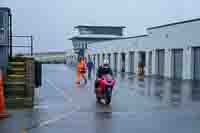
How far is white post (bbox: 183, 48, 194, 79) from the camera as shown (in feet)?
105

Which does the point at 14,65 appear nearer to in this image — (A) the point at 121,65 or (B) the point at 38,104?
(B) the point at 38,104

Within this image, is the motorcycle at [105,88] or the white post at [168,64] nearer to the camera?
the motorcycle at [105,88]

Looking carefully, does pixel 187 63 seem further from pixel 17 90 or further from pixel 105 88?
pixel 17 90

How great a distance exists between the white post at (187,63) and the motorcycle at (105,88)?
1805 centimetres

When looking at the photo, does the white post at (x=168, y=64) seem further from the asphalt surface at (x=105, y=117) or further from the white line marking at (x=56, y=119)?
the white line marking at (x=56, y=119)

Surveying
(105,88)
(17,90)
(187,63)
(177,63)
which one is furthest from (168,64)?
(17,90)

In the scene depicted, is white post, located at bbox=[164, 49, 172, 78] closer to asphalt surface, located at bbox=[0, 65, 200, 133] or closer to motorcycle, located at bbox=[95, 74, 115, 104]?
asphalt surface, located at bbox=[0, 65, 200, 133]

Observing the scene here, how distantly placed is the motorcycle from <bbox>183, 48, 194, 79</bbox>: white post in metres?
18.1

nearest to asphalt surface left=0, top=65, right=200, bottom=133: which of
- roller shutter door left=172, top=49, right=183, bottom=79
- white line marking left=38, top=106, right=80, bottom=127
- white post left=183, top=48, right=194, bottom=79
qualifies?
white line marking left=38, top=106, right=80, bottom=127

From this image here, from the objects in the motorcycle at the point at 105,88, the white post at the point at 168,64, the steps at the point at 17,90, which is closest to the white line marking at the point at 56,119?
the steps at the point at 17,90

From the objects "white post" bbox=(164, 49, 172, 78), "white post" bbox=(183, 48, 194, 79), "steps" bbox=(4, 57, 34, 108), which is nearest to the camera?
"steps" bbox=(4, 57, 34, 108)

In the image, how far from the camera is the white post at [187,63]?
105ft

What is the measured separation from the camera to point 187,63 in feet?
107

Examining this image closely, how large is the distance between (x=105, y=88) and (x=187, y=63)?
18930mm
